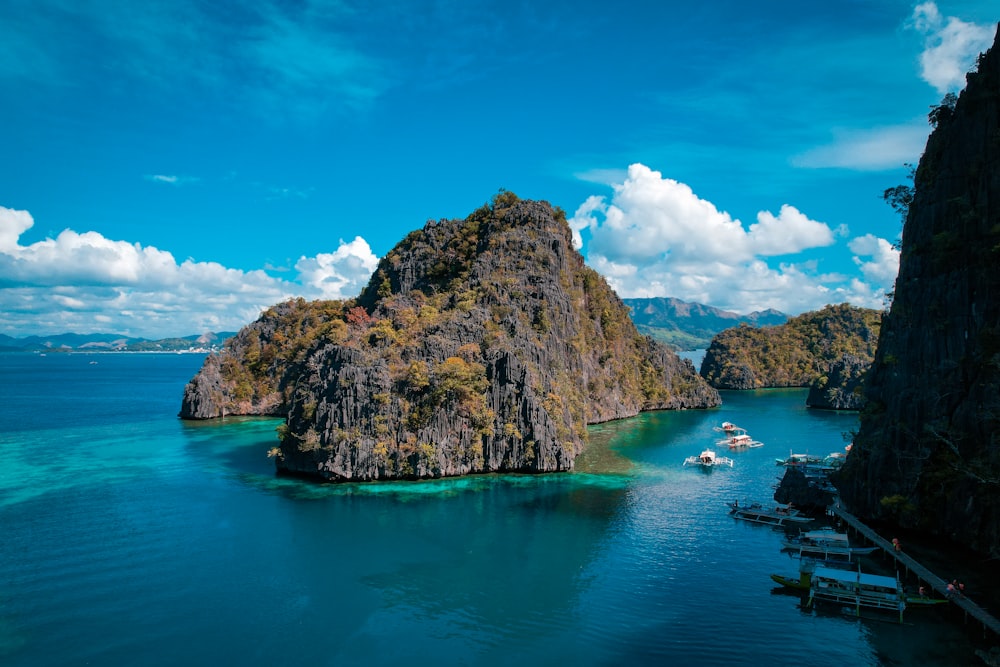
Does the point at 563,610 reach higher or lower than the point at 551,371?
lower

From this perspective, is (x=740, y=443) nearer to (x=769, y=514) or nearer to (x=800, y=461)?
(x=800, y=461)

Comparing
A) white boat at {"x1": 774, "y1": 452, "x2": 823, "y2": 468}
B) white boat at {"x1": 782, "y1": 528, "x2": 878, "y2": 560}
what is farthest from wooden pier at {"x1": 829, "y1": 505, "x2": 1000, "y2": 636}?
white boat at {"x1": 774, "y1": 452, "x2": 823, "y2": 468}

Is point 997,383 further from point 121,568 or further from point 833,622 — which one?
point 121,568

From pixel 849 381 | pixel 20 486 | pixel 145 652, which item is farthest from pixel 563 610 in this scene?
pixel 849 381

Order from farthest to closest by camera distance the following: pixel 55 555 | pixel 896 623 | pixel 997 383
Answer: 1. pixel 55 555
2. pixel 997 383
3. pixel 896 623

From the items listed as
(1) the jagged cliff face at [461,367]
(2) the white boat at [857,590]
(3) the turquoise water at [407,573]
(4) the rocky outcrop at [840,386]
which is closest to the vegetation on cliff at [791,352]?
(4) the rocky outcrop at [840,386]

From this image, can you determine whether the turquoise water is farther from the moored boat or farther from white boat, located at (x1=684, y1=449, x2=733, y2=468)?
the moored boat
